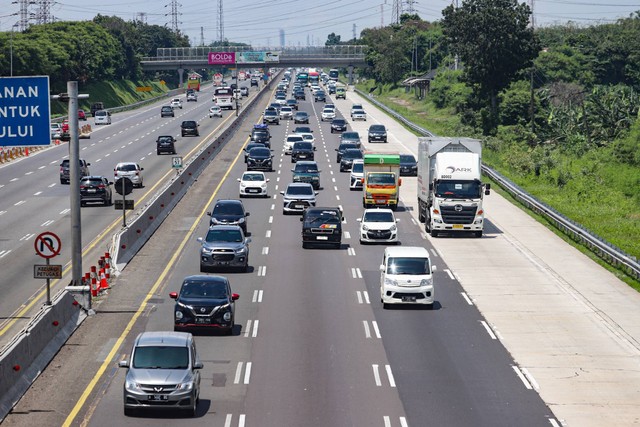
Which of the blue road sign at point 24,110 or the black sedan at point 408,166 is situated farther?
the black sedan at point 408,166

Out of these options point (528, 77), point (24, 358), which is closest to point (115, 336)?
point (24, 358)

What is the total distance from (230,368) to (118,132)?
90755mm

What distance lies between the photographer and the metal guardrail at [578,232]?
44.7 m

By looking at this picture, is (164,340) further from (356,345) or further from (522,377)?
(522,377)

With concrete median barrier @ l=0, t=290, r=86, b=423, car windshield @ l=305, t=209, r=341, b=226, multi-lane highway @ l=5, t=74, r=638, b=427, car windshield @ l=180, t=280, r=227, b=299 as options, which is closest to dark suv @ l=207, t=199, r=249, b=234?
multi-lane highway @ l=5, t=74, r=638, b=427

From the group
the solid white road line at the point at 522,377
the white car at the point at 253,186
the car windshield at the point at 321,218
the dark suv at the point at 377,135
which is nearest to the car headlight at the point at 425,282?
the solid white road line at the point at 522,377

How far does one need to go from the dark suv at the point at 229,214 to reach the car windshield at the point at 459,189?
29.5 ft

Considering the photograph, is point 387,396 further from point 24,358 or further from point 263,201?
point 263,201

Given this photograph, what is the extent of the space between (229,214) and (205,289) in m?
19.5

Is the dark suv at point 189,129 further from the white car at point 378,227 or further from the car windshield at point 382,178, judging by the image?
the white car at point 378,227

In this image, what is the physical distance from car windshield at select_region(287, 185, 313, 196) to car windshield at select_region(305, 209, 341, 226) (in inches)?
408

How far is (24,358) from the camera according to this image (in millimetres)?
27297

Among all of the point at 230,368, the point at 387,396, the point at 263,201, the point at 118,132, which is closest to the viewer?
the point at 387,396

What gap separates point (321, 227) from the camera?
49375 mm
